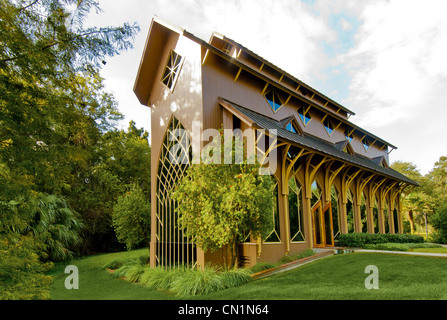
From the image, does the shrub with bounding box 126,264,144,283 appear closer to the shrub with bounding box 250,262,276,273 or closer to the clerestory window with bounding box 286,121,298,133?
the shrub with bounding box 250,262,276,273

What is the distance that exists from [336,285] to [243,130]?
6743mm

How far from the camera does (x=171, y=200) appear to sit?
13.0m

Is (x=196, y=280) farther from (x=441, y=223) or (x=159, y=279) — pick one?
(x=441, y=223)

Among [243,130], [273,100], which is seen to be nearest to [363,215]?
[273,100]

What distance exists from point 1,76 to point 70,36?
1.28 m

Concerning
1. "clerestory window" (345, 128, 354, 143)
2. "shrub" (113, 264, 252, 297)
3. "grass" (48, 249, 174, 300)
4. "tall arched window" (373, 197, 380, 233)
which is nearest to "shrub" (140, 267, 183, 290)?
"shrub" (113, 264, 252, 297)

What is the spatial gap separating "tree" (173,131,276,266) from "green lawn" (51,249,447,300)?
5.38ft

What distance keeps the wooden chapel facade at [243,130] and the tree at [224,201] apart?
5.02 feet

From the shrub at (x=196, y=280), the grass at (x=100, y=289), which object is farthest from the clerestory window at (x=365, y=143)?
the grass at (x=100, y=289)

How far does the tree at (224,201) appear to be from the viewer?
8.49 m

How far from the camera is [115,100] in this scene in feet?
84.7

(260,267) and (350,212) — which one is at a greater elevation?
(350,212)
